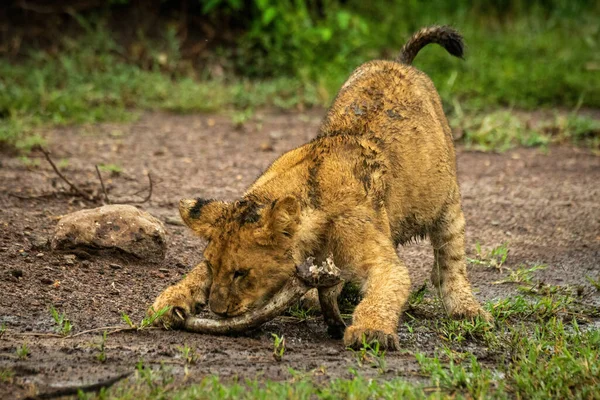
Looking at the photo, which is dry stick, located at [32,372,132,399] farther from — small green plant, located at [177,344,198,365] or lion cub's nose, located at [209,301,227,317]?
lion cub's nose, located at [209,301,227,317]

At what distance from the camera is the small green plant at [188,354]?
393 cm

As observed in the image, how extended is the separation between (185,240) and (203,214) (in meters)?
1.92

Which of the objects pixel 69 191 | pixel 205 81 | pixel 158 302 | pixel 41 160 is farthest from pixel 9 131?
pixel 158 302

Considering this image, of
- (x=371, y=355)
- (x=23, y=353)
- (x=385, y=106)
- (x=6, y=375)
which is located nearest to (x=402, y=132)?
(x=385, y=106)

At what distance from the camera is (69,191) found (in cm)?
688

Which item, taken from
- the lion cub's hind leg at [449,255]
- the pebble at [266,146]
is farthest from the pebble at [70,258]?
the pebble at [266,146]

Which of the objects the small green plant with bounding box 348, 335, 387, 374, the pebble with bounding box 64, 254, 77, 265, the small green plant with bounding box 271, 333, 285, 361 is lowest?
the pebble with bounding box 64, 254, 77, 265

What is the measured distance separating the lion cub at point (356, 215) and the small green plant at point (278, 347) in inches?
7.3

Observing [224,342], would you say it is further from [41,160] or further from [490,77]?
[490,77]

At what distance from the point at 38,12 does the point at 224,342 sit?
348 inches

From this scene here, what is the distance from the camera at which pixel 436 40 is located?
6.28 m

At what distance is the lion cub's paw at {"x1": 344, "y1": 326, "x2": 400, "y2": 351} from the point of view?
4.15 metres

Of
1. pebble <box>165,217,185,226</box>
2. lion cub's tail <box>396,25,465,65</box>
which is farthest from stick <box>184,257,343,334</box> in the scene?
lion cub's tail <box>396,25,465,65</box>

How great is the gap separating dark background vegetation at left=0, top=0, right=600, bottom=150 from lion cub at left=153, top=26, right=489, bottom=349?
4.46 meters
